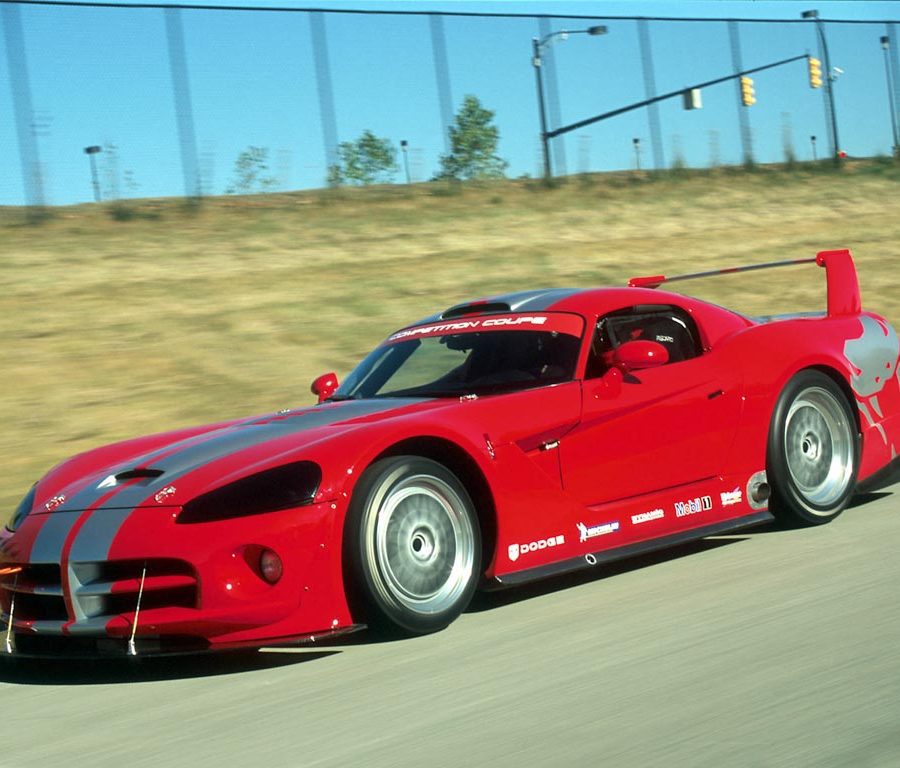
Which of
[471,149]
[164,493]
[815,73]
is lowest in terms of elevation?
[164,493]

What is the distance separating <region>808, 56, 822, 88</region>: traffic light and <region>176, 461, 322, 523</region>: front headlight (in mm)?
24625

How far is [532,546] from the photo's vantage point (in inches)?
219

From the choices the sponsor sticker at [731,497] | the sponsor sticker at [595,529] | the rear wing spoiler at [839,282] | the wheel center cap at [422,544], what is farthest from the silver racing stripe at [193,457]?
the rear wing spoiler at [839,282]

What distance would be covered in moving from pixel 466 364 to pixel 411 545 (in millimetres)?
1362

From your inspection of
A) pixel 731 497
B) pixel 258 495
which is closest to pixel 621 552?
pixel 731 497

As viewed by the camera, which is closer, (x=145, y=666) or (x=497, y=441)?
(x=145, y=666)

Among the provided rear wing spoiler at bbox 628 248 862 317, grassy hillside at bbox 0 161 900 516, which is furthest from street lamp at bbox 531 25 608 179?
rear wing spoiler at bbox 628 248 862 317

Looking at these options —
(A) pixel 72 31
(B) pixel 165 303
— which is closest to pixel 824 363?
(B) pixel 165 303

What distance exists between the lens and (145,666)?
5.17m

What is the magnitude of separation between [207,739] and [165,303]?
1046 cm

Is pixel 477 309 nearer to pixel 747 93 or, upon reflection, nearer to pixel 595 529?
pixel 595 529

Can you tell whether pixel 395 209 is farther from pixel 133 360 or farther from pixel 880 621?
pixel 880 621

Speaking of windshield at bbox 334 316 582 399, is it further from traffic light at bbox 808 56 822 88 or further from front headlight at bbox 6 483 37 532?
traffic light at bbox 808 56 822 88

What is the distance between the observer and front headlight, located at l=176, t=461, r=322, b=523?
4.85 m
